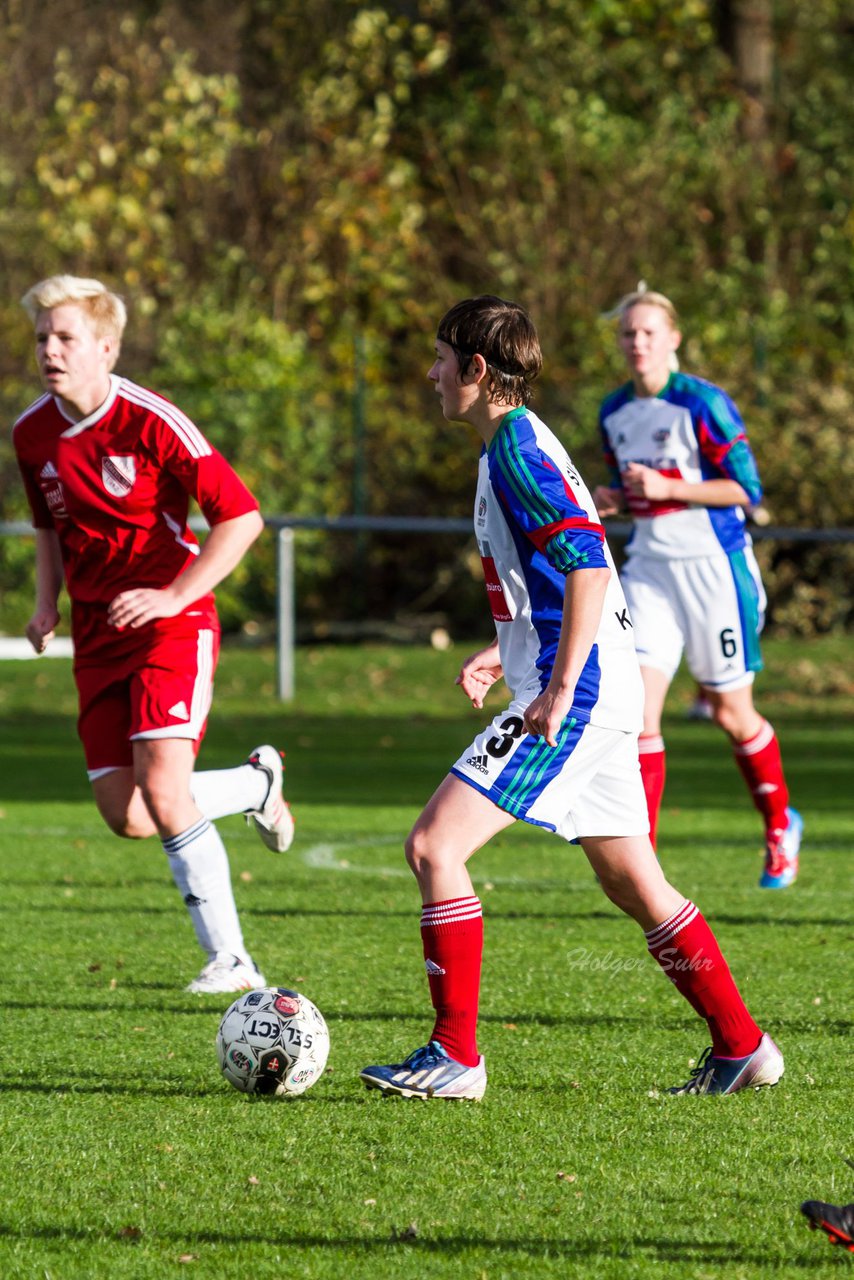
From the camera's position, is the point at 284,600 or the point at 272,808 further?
the point at 284,600

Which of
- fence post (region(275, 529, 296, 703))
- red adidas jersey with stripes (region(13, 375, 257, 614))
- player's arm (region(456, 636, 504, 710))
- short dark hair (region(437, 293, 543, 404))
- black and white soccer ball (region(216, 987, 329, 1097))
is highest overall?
short dark hair (region(437, 293, 543, 404))

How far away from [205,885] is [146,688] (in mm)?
634

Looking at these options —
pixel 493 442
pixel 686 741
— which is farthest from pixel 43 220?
pixel 493 442

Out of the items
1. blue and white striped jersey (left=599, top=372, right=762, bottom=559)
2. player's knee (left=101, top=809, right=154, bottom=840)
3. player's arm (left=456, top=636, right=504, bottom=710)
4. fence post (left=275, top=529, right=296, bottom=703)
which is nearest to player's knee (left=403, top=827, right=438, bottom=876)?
player's arm (left=456, top=636, right=504, bottom=710)

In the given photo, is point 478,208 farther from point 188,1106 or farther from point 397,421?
point 188,1106

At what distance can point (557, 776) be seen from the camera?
4234 millimetres

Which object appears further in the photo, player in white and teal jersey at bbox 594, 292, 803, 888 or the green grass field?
player in white and teal jersey at bbox 594, 292, 803, 888

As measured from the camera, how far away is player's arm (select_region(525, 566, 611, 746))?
410cm

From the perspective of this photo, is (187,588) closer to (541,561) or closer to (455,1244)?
(541,561)

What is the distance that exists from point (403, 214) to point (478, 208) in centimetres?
95

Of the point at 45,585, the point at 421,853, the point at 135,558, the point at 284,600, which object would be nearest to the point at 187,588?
the point at 135,558

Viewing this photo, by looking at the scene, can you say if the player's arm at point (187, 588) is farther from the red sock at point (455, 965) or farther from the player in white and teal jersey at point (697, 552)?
the player in white and teal jersey at point (697, 552)

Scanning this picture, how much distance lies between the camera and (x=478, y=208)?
2209 centimetres

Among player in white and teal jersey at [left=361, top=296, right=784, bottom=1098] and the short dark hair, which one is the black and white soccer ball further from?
the short dark hair
